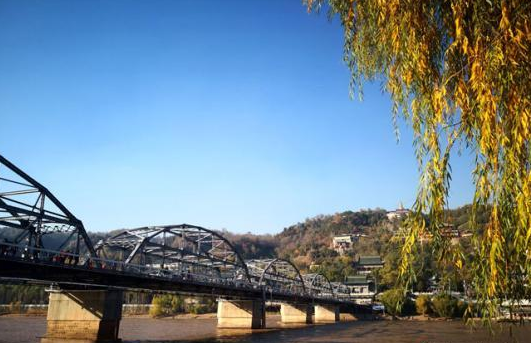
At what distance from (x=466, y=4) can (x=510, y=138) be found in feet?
9.58

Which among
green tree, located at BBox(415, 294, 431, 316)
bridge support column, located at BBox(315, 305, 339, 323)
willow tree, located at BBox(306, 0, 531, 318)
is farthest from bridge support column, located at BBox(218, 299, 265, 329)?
willow tree, located at BBox(306, 0, 531, 318)

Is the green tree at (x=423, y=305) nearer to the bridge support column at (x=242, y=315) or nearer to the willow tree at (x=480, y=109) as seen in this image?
the bridge support column at (x=242, y=315)

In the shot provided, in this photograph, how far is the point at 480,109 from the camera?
24.7ft

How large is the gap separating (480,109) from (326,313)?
96.2 metres

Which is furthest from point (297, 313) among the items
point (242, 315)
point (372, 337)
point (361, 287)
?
point (361, 287)

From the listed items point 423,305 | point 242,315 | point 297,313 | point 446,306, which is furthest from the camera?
point 423,305

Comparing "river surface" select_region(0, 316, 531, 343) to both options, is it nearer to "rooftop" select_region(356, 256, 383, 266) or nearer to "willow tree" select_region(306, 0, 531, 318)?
"willow tree" select_region(306, 0, 531, 318)

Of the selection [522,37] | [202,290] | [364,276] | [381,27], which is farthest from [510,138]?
[364,276]

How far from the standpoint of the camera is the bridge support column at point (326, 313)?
9488 cm

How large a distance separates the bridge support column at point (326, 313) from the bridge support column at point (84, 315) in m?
68.3

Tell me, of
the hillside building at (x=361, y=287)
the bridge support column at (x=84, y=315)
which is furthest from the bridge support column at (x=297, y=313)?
the bridge support column at (x=84, y=315)

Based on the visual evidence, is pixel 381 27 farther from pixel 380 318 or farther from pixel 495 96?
pixel 380 318

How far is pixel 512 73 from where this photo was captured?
24.1 ft

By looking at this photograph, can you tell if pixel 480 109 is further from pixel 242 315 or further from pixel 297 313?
pixel 297 313
